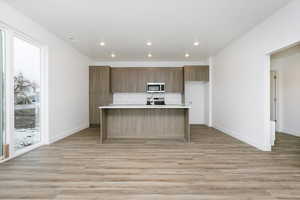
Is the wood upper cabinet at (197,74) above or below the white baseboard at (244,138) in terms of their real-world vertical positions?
above

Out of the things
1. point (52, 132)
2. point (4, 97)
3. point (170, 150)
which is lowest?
point (170, 150)

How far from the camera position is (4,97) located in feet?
10.2

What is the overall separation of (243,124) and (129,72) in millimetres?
4501

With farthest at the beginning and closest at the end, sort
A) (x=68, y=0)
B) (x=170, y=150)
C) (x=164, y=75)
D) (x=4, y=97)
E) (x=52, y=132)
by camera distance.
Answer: (x=164, y=75) < (x=52, y=132) < (x=170, y=150) < (x=4, y=97) < (x=68, y=0)

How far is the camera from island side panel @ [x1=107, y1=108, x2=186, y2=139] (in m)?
4.93

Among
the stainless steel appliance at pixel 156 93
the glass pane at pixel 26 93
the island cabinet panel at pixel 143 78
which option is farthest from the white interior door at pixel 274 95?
the glass pane at pixel 26 93

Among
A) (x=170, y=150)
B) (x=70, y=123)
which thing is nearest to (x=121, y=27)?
(x=170, y=150)

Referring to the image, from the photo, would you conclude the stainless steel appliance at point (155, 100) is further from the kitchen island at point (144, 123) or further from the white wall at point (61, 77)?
the white wall at point (61, 77)

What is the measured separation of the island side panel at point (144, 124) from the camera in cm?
493

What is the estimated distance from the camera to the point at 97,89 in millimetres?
6977

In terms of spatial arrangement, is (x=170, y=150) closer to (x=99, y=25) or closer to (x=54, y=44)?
(x=99, y=25)

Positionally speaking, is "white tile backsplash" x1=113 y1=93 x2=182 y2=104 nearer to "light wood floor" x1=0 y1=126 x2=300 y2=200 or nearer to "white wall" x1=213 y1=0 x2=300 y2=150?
"white wall" x1=213 y1=0 x2=300 y2=150

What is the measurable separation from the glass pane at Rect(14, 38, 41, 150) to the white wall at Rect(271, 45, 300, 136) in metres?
6.67

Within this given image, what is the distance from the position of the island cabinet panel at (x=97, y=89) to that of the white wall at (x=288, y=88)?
233 inches
